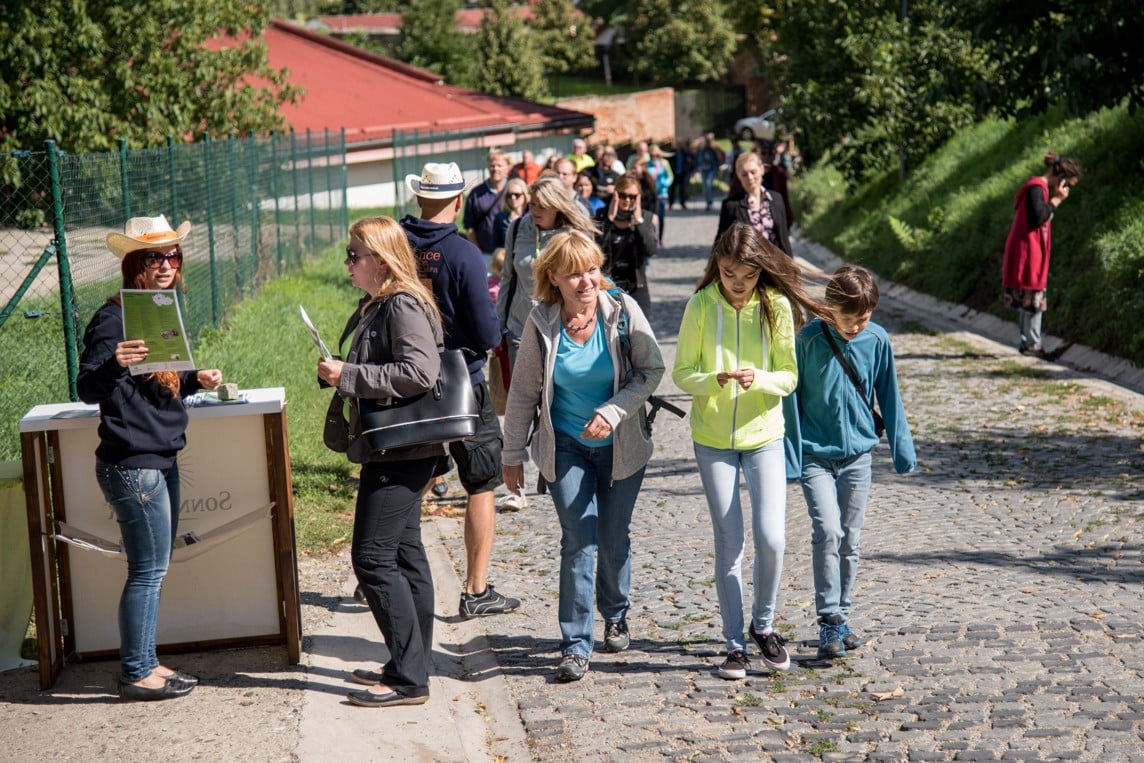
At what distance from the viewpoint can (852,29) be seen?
24.1m

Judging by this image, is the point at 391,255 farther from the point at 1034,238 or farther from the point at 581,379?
the point at 1034,238

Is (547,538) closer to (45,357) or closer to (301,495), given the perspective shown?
(301,495)

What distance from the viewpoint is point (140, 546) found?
526cm

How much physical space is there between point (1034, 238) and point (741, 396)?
28.4 ft

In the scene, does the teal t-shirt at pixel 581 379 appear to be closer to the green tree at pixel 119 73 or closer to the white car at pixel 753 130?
the green tree at pixel 119 73

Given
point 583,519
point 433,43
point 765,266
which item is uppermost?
point 433,43

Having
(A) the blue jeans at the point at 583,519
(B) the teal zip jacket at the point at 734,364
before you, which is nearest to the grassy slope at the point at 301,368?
(A) the blue jeans at the point at 583,519

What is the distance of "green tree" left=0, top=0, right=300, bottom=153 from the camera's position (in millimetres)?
19250

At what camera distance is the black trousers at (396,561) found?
523 centimetres

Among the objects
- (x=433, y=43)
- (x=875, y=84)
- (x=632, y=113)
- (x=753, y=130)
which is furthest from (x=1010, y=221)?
(x=632, y=113)

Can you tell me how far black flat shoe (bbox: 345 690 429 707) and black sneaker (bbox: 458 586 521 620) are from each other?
1097 millimetres

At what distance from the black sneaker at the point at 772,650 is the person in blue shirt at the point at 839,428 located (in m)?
0.20

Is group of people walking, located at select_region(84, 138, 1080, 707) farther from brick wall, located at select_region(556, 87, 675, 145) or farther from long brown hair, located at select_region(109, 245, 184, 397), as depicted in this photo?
brick wall, located at select_region(556, 87, 675, 145)

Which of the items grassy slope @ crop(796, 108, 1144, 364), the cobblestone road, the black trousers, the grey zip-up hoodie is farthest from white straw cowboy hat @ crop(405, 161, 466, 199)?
grassy slope @ crop(796, 108, 1144, 364)
